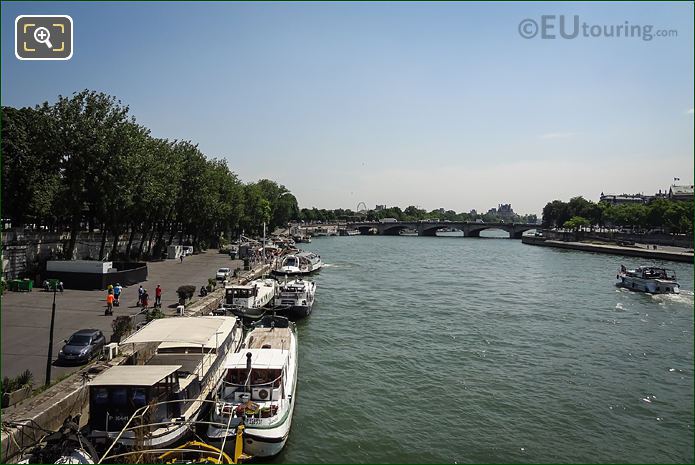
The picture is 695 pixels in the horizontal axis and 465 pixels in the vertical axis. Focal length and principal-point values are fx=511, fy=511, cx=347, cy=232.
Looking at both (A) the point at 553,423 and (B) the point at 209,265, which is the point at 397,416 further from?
(B) the point at 209,265

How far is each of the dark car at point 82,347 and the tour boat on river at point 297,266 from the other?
37.8 m

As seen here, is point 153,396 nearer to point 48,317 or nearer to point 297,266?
point 48,317

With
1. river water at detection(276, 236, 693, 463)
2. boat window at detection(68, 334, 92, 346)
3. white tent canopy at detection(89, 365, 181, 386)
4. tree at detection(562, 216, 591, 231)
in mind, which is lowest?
river water at detection(276, 236, 693, 463)

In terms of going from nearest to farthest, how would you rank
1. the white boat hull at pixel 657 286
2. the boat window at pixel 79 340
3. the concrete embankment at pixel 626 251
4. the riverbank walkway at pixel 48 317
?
the riverbank walkway at pixel 48 317, the boat window at pixel 79 340, the white boat hull at pixel 657 286, the concrete embankment at pixel 626 251

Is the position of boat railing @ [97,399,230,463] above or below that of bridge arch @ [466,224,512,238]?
below

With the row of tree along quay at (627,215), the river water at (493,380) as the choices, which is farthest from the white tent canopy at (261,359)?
the row of tree along quay at (627,215)

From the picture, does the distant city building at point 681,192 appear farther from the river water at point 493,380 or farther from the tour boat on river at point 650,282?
the river water at point 493,380

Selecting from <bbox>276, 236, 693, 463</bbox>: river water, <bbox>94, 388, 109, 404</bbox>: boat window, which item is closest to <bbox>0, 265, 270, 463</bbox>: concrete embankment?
<bbox>94, 388, 109, 404</bbox>: boat window

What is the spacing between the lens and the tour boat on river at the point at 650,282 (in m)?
51.5

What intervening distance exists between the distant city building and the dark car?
640 ft

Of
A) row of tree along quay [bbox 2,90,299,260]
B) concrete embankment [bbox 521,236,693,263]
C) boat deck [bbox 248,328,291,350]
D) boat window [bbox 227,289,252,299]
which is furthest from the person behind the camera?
concrete embankment [bbox 521,236,693,263]

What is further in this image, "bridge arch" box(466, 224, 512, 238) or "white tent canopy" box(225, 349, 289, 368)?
"bridge arch" box(466, 224, 512, 238)

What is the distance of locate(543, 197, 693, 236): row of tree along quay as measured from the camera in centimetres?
11340

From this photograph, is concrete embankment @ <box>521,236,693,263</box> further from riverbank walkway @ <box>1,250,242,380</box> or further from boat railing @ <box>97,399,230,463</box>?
boat railing @ <box>97,399,230,463</box>
